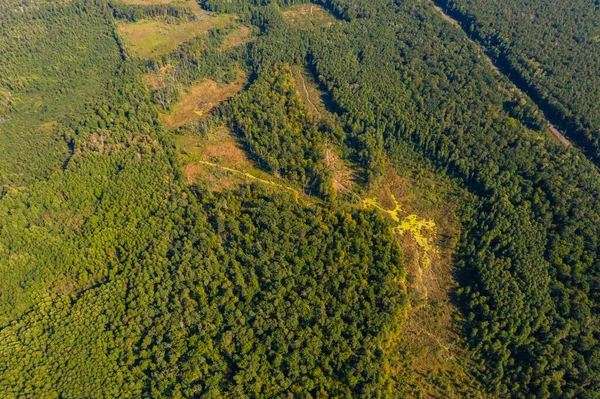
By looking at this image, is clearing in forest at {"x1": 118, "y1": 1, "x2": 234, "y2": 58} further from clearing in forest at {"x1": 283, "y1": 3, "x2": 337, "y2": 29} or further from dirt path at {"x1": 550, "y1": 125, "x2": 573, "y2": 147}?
dirt path at {"x1": 550, "y1": 125, "x2": 573, "y2": 147}

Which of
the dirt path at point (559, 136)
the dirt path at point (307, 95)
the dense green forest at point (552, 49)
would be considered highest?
the dense green forest at point (552, 49)

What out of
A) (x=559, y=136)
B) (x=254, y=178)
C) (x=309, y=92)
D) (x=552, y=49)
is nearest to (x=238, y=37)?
(x=309, y=92)

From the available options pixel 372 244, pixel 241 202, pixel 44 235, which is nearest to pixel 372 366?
pixel 372 244

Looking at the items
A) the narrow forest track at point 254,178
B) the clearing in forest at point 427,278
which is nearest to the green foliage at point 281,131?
the narrow forest track at point 254,178

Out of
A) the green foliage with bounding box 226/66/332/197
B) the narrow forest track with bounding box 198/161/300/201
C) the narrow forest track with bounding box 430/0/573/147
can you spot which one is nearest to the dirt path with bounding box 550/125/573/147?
the narrow forest track with bounding box 430/0/573/147

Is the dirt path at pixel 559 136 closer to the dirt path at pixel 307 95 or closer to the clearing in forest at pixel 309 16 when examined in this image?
the dirt path at pixel 307 95

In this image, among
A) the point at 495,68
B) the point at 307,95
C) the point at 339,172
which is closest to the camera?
the point at 339,172

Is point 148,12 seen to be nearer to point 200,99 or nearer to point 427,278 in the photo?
point 200,99
